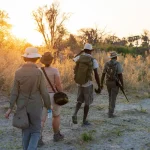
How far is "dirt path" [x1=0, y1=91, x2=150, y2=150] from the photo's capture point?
6090mm

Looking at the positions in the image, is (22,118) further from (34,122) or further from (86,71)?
(86,71)

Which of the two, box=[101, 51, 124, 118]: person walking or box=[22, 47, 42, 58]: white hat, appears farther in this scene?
box=[101, 51, 124, 118]: person walking

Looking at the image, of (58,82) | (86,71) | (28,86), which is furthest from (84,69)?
(28,86)

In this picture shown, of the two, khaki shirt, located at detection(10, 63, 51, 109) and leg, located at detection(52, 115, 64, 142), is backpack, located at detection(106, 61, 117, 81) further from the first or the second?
khaki shirt, located at detection(10, 63, 51, 109)

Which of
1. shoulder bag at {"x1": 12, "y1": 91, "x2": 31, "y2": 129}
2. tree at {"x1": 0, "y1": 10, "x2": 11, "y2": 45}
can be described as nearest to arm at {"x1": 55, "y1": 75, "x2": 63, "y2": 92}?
shoulder bag at {"x1": 12, "y1": 91, "x2": 31, "y2": 129}

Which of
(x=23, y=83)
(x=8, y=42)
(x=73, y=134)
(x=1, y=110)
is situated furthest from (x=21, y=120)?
(x=8, y=42)

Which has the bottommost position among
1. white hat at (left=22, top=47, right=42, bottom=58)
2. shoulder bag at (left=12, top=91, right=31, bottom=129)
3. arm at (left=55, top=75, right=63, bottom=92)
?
shoulder bag at (left=12, top=91, right=31, bottom=129)

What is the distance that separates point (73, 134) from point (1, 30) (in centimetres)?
1646

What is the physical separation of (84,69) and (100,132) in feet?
4.45

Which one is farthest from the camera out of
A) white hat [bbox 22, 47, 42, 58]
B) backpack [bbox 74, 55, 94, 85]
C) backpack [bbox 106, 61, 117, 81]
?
backpack [bbox 106, 61, 117, 81]

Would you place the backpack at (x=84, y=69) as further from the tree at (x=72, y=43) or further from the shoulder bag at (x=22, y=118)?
the tree at (x=72, y=43)

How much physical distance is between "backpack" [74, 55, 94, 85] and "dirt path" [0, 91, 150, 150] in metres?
1.08

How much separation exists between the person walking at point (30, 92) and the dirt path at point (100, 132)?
54.6 inches

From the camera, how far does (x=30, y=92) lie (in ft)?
15.0
